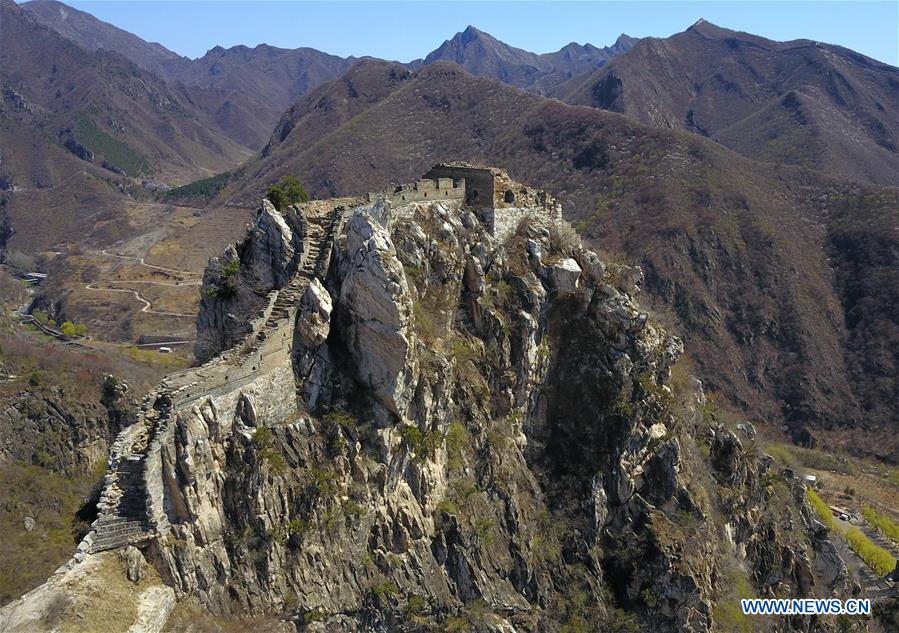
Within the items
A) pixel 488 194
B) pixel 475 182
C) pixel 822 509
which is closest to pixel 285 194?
pixel 475 182

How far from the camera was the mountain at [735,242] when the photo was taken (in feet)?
288

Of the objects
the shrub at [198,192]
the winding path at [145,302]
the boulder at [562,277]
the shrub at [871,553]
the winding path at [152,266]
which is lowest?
the shrub at [871,553]

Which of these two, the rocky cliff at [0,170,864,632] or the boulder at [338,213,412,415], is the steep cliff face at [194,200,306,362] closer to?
the rocky cliff at [0,170,864,632]

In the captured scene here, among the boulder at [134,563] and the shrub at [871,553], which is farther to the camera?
the shrub at [871,553]

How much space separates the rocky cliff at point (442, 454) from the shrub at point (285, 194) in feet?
5.30

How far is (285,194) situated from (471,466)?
14.5 metres

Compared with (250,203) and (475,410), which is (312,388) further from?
(250,203)

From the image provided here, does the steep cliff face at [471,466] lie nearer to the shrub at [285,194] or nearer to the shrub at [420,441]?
the shrub at [420,441]

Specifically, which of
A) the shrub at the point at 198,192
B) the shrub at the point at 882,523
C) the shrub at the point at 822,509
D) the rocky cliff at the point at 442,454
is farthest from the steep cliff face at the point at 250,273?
the shrub at the point at 198,192

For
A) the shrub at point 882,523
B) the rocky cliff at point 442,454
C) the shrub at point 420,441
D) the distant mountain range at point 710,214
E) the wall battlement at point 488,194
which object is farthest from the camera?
the distant mountain range at point 710,214

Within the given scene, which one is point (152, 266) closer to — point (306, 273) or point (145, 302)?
point (145, 302)

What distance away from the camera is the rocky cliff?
22.4 m

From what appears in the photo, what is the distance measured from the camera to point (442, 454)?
28938 millimetres

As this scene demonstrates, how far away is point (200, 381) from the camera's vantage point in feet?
71.9
